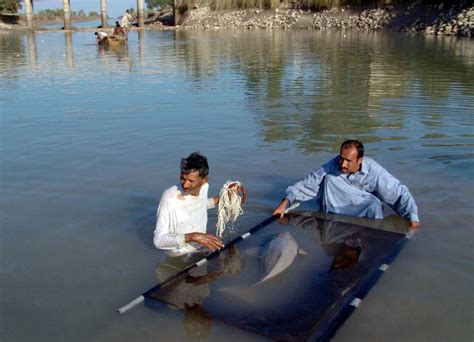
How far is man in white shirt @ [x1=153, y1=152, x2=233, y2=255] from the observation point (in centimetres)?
389

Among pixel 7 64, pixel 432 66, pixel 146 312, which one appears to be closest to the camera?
pixel 146 312

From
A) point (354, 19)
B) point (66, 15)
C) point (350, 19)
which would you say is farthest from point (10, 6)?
point (354, 19)

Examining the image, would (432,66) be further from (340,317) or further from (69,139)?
(340,317)

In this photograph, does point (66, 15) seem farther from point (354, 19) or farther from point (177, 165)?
point (177, 165)

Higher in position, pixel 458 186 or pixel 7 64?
pixel 7 64

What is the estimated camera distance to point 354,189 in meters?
5.01

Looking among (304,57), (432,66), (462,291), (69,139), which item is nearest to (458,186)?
(462,291)

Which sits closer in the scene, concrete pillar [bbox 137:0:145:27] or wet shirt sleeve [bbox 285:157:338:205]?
wet shirt sleeve [bbox 285:157:338:205]

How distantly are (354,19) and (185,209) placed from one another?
36530mm

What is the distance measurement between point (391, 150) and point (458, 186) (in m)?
1.65

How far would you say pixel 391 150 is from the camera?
7816mm

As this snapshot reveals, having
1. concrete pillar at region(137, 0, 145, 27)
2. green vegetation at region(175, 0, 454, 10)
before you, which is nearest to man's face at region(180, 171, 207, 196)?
green vegetation at region(175, 0, 454, 10)

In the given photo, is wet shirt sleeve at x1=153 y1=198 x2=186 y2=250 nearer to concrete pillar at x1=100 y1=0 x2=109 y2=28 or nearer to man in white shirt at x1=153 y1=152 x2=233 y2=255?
man in white shirt at x1=153 y1=152 x2=233 y2=255

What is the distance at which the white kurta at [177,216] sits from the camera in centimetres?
401
